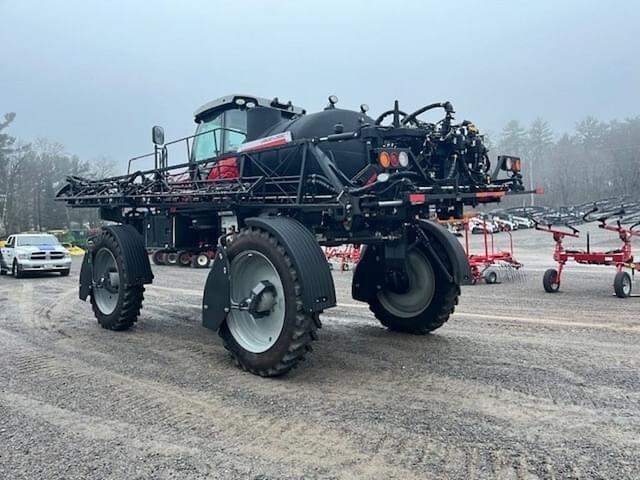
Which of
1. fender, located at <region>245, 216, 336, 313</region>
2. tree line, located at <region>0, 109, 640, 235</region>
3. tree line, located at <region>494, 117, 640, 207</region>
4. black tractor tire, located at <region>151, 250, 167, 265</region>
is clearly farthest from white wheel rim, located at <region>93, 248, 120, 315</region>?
tree line, located at <region>494, 117, 640, 207</region>

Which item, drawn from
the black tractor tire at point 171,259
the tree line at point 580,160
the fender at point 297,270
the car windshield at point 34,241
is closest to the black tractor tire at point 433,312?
the fender at point 297,270

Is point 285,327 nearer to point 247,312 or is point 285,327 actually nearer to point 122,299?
point 247,312

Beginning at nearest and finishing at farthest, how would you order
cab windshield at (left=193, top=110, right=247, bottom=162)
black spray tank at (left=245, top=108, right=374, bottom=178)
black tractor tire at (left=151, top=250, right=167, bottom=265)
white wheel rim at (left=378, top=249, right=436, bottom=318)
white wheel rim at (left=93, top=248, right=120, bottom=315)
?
black spray tank at (left=245, top=108, right=374, bottom=178)
white wheel rim at (left=378, top=249, right=436, bottom=318)
cab windshield at (left=193, top=110, right=247, bottom=162)
white wheel rim at (left=93, top=248, right=120, bottom=315)
black tractor tire at (left=151, top=250, right=167, bottom=265)

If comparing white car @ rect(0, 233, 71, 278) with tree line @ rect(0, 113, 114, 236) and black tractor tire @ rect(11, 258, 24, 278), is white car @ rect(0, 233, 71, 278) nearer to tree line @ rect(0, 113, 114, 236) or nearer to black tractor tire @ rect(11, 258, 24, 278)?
black tractor tire @ rect(11, 258, 24, 278)

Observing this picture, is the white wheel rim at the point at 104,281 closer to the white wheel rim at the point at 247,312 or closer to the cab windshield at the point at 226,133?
the cab windshield at the point at 226,133

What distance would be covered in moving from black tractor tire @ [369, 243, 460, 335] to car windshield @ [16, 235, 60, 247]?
630 inches

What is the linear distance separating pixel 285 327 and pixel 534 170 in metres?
83.8

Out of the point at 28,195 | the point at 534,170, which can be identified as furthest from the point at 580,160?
the point at 28,195

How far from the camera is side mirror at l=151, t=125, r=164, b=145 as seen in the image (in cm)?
796

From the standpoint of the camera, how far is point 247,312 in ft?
19.0

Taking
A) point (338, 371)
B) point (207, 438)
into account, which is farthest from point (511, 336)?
point (207, 438)

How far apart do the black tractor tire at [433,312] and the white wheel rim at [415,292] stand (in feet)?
0.10

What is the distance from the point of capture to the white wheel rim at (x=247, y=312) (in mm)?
5539

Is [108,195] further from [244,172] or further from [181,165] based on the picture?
[244,172]
